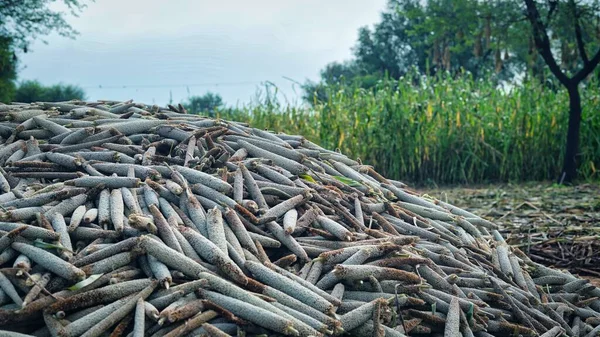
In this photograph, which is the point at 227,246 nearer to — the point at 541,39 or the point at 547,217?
the point at 547,217

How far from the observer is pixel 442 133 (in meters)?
9.69

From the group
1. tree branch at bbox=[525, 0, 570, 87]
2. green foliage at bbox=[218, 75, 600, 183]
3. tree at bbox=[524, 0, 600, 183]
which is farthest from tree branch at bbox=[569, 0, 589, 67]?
green foliage at bbox=[218, 75, 600, 183]

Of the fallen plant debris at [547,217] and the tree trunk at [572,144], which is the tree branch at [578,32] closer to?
the tree trunk at [572,144]

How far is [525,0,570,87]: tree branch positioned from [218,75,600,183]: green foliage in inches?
25.5

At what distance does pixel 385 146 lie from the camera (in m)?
9.59

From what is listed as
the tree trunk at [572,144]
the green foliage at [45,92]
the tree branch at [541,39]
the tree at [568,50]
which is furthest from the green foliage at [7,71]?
the tree trunk at [572,144]

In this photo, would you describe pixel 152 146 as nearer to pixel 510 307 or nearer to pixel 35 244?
pixel 35 244

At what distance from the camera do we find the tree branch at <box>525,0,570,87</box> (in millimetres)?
9914

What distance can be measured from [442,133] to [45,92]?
1643cm

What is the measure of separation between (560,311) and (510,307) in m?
0.41

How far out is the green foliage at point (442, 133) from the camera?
9680 millimetres

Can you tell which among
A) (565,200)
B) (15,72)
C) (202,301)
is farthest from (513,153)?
(15,72)

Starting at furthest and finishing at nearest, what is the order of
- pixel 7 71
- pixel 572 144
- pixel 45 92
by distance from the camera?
pixel 45 92
pixel 7 71
pixel 572 144

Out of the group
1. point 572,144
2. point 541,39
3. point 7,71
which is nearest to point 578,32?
point 541,39
